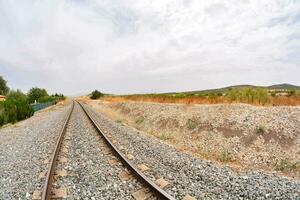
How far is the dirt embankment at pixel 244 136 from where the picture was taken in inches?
298

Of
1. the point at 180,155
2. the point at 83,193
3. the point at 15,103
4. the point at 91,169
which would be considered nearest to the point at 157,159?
the point at 180,155

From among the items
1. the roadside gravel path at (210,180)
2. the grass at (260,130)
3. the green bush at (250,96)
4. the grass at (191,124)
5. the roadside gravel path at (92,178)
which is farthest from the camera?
the green bush at (250,96)

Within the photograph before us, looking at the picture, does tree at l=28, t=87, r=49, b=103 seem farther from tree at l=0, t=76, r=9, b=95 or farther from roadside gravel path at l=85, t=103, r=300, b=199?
roadside gravel path at l=85, t=103, r=300, b=199

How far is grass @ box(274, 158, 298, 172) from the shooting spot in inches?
269

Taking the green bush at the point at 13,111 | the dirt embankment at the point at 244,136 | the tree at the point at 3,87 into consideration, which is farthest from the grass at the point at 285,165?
the tree at the point at 3,87

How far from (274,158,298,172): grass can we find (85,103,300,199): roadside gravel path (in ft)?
4.42

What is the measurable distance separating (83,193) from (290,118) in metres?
8.39

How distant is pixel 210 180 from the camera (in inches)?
220

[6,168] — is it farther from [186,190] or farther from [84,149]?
[186,190]

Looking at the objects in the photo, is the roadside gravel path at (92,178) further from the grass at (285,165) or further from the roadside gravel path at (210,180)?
the grass at (285,165)

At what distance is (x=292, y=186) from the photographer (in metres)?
5.10

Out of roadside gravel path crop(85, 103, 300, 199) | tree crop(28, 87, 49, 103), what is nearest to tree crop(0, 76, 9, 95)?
tree crop(28, 87, 49, 103)

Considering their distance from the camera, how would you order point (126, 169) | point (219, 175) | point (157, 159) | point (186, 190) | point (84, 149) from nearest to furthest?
point (186, 190)
point (219, 175)
point (126, 169)
point (157, 159)
point (84, 149)

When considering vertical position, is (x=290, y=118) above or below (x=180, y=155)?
above
